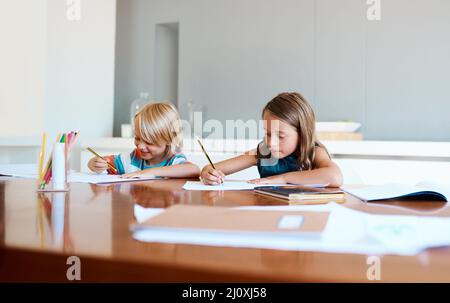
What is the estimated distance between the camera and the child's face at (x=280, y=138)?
1667 mm

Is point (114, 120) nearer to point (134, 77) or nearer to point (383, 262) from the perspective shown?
point (134, 77)

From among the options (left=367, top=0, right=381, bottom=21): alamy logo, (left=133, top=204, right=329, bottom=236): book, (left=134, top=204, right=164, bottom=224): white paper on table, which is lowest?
(left=134, top=204, right=164, bottom=224): white paper on table

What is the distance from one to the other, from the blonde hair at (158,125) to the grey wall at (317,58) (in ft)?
4.34

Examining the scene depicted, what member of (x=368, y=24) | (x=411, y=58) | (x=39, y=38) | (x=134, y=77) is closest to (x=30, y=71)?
(x=39, y=38)

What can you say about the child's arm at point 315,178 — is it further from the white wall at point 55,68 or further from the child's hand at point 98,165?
the white wall at point 55,68

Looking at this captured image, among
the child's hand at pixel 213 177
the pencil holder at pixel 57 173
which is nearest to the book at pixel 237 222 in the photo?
the pencil holder at pixel 57 173

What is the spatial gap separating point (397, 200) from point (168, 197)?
475mm

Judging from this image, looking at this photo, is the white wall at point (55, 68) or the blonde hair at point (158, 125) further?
the white wall at point (55, 68)

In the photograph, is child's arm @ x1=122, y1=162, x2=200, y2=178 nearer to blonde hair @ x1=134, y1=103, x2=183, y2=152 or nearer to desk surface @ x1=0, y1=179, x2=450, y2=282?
blonde hair @ x1=134, y1=103, x2=183, y2=152

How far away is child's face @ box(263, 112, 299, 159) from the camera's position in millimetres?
1667

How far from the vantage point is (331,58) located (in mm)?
2971

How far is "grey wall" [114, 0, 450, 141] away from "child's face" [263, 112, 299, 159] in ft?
4.53

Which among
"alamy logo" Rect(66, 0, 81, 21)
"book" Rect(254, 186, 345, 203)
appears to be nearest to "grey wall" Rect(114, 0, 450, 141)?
"alamy logo" Rect(66, 0, 81, 21)
